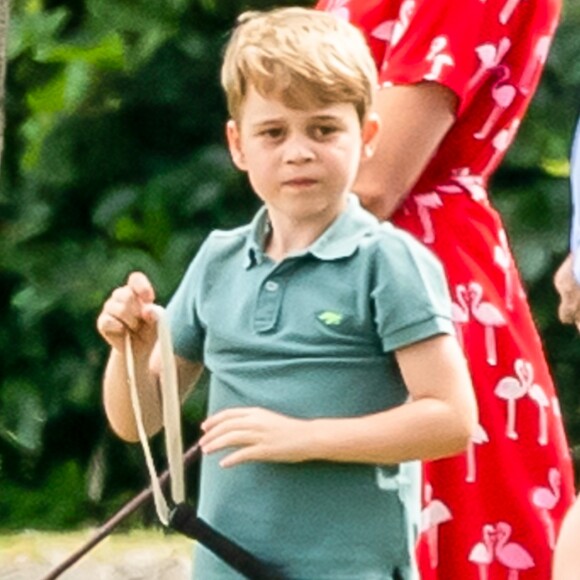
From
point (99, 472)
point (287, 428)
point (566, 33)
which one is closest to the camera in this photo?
point (287, 428)

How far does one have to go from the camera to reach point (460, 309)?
13.6 ft

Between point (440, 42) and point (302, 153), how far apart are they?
52 cm

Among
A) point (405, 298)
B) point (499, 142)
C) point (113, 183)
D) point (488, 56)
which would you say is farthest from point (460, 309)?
point (113, 183)

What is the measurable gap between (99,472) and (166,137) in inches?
32.4

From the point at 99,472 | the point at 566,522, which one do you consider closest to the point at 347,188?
the point at 566,522

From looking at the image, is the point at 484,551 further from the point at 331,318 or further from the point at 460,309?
the point at 331,318

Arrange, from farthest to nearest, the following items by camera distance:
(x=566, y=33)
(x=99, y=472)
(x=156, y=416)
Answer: (x=99, y=472), (x=566, y=33), (x=156, y=416)

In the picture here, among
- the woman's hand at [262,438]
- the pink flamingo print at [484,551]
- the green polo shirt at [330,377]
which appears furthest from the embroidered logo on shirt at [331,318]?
the pink flamingo print at [484,551]

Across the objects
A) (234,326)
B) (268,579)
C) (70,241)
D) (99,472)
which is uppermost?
(234,326)

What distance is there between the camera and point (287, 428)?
11.6ft

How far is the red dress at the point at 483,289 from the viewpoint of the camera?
408 cm

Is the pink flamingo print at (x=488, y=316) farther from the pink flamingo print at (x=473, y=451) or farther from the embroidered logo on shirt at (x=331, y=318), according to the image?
the embroidered logo on shirt at (x=331, y=318)

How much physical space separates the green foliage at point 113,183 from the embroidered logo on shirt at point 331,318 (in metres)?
2.36

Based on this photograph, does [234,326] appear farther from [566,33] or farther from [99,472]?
[99,472]
